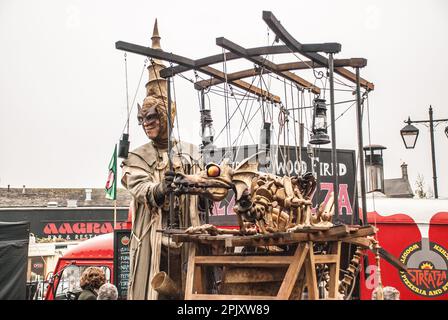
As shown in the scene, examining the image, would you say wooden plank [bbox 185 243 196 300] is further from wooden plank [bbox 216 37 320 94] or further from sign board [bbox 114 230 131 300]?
sign board [bbox 114 230 131 300]

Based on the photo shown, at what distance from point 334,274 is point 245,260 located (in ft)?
2.00

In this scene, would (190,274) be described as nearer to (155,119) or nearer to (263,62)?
(155,119)

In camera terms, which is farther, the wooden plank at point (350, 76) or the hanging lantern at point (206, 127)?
the hanging lantern at point (206, 127)

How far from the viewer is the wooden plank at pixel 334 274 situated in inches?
150

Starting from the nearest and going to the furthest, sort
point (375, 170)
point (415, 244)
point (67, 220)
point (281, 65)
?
point (281, 65), point (415, 244), point (375, 170), point (67, 220)

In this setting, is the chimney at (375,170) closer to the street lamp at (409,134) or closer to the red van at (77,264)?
the street lamp at (409,134)

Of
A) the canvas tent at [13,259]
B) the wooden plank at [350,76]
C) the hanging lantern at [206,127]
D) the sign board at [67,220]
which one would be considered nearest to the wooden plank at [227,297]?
the hanging lantern at [206,127]

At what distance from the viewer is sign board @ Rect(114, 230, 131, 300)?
7.59 m

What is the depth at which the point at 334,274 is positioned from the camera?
12.6 ft

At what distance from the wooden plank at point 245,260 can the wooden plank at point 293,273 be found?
5 cm

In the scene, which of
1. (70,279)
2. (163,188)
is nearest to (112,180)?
(70,279)

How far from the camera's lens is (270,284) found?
4023 millimetres

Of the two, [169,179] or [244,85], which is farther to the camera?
[244,85]

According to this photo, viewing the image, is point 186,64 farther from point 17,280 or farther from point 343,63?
point 17,280
